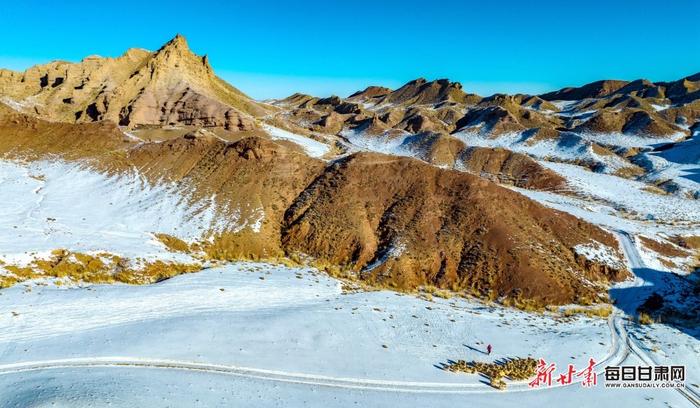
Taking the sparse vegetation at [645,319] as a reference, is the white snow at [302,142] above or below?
above

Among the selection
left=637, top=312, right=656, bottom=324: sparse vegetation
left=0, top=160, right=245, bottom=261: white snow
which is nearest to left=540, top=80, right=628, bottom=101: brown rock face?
left=637, top=312, right=656, bottom=324: sparse vegetation

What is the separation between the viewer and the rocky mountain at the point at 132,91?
64.6 m

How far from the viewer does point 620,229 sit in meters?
38.2

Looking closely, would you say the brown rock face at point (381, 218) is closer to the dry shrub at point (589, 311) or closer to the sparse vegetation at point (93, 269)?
the dry shrub at point (589, 311)

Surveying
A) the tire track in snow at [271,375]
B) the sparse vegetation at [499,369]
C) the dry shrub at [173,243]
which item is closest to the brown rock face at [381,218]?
the dry shrub at [173,243]

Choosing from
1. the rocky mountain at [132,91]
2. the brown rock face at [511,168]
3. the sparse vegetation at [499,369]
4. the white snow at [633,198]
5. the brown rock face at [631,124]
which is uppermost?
the brown rock face at [631,124]

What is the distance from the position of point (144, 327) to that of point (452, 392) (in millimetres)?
13949

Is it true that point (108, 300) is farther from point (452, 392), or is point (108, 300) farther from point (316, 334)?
point (452, 392)

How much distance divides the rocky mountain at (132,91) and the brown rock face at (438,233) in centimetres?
3177

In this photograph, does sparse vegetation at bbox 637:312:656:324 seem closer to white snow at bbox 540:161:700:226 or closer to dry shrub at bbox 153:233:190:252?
white snow at bbox 540:161:700:226

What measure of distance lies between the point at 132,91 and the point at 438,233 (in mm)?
58384

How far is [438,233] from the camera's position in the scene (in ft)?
111

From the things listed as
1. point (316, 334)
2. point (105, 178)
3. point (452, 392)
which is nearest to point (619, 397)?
point (452, 392)

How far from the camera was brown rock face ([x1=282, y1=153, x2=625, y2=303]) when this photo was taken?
3023cm
